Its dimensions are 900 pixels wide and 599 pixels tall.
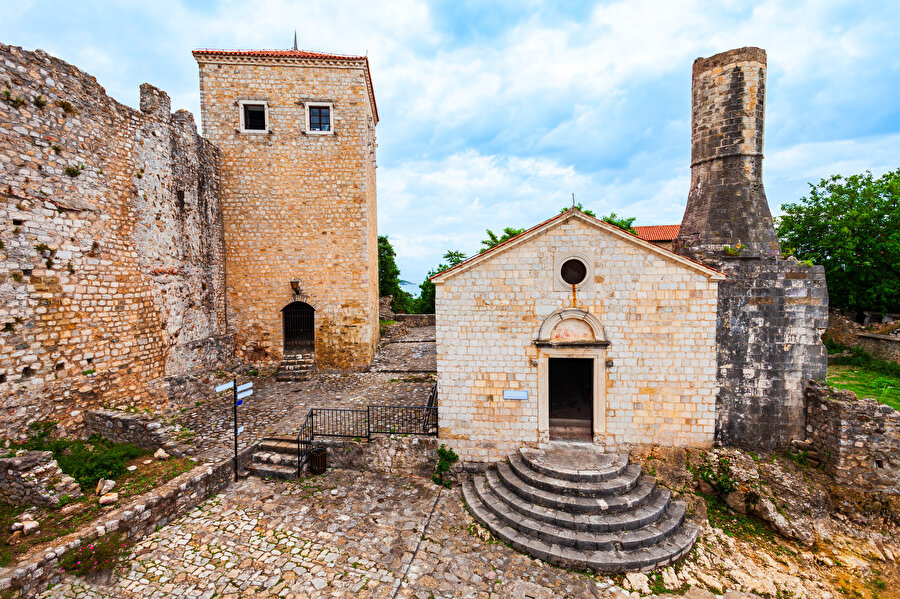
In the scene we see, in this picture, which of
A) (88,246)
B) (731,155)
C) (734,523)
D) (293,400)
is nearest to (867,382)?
(734,523)

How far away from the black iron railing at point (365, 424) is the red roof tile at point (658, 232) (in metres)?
28.4

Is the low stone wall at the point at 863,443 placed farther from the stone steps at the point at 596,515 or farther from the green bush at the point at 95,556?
the green bush at the point at 95,556

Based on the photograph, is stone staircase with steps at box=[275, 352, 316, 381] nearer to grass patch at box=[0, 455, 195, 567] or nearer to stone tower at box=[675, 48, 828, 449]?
grass patch at box=[0, 455, 195, 567]

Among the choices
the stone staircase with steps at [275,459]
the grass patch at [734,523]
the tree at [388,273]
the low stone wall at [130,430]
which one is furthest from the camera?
the tree at [388,273]

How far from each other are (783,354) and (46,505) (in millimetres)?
15193

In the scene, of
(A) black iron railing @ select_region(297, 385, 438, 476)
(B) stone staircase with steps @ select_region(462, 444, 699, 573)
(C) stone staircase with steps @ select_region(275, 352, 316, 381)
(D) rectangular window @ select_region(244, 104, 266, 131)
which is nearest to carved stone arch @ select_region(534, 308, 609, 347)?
(B) stone staircase with steps @ select_region(462, 444, 699, 573)

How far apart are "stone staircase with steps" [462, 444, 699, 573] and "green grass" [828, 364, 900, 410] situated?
19.0ft

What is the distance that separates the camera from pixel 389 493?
26.9ft

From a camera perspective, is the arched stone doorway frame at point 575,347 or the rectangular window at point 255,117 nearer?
the arched stone doorway frame at point 575,347

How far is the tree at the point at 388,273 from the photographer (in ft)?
98.8

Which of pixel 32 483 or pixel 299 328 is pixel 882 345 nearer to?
pixel 299 328

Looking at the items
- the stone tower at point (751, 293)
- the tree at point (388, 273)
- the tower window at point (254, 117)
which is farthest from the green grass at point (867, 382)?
the tree at point (388, 273)

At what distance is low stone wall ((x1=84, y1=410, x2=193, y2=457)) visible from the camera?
8.50 m

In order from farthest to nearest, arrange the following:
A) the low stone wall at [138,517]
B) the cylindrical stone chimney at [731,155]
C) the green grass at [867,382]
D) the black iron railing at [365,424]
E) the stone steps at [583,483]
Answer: the green grass at [867,382] → the black iron railing at [365,424] → the cylindrical stone chimney at [731,155] → the stone steps at [583,483] → the low stone wall at [138,517]
